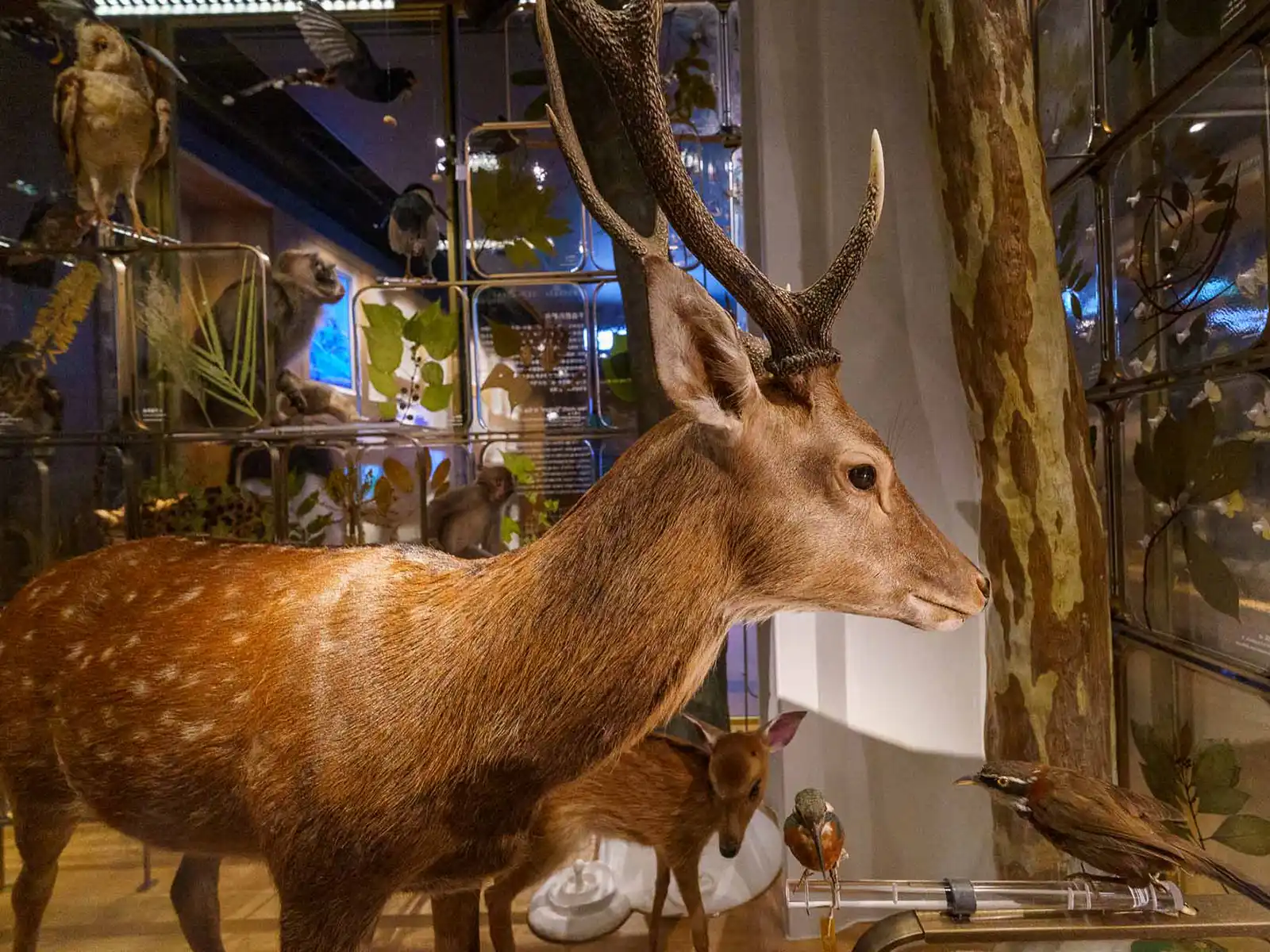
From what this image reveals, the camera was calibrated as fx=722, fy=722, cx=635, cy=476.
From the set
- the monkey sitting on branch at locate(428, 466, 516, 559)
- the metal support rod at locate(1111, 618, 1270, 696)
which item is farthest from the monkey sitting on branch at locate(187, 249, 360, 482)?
the metal support rod at locate(1111, 618, 1270, 696)

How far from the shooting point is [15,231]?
57.1 inches

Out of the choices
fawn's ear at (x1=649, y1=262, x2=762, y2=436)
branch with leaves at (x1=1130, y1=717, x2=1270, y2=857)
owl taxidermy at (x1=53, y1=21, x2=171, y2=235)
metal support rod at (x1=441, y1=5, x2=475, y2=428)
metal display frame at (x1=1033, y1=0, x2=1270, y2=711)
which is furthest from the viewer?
metal support rod at (x1=441, y1=5, x2=475, y2=428)

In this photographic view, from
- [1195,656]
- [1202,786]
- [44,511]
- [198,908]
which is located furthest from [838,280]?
[44,511]

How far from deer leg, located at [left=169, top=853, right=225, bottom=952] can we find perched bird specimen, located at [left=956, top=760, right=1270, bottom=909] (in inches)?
44.5

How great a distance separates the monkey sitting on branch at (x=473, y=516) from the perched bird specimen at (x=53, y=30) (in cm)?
104

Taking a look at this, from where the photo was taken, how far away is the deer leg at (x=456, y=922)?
3.23 ft

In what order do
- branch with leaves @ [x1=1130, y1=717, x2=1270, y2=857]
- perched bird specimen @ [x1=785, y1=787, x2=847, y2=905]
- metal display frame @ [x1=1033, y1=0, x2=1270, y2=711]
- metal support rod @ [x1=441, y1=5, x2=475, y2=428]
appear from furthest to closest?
metal support rod @ [x1=441, y1=5, x2=475, y2=428] → metal display frame @ [x1=1033, y1=0, x2=1270, y2=711] → branch with leaves @ [x1=1130, y1=717, x2=1270, y2=857] → perched bird specimen @ [x1=785, y1=787, x2=847, y2=905]

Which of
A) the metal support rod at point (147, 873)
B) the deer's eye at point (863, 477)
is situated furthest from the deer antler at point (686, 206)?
the metal support rod at point (147, 873)

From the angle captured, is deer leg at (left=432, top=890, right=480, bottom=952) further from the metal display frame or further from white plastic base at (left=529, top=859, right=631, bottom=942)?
the metal display frame

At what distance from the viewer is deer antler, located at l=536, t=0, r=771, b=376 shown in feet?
2.49

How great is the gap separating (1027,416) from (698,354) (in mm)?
808

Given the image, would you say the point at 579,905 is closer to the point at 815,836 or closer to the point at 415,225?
the point at 815,836

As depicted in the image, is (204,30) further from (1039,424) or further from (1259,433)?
(1259,433)

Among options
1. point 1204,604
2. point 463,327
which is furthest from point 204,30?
point 1204,604
